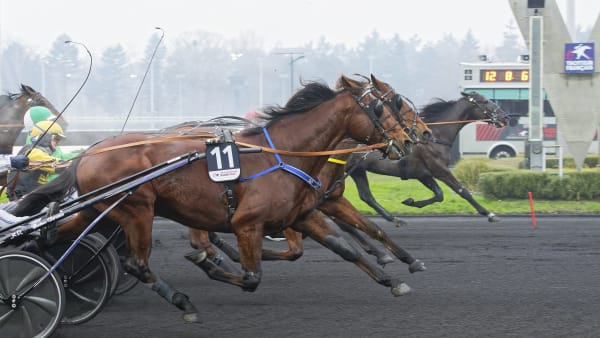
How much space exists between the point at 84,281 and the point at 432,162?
642 centimetres

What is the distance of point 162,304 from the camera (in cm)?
632

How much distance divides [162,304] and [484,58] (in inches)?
820

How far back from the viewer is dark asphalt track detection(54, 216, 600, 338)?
17.8 feet

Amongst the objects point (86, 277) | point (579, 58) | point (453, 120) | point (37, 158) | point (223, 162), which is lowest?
point (86, 277)

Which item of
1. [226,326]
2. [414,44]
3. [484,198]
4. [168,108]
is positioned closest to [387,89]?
[226,326]

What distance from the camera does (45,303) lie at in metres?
4.93

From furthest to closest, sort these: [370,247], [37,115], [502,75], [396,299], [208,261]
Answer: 1. [502,75]
2. [37,115]
3. [370,247]
4. [396,299]
5. [208,261]

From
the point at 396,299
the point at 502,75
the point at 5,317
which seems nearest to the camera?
the point at 5,317

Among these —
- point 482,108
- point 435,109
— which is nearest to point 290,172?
point 435,109

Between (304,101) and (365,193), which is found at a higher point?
(304,101)

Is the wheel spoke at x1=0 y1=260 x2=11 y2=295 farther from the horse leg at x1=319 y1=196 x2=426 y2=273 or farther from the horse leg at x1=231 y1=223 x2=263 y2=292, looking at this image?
the horse leg at x1=319 y1=196 x2=426 y2=273

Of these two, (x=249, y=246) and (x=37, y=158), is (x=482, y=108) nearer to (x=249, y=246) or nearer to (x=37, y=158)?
(x=37, y=158)

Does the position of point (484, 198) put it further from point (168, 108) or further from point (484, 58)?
point (168, 108)

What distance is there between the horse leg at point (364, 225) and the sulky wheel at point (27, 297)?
286cm
